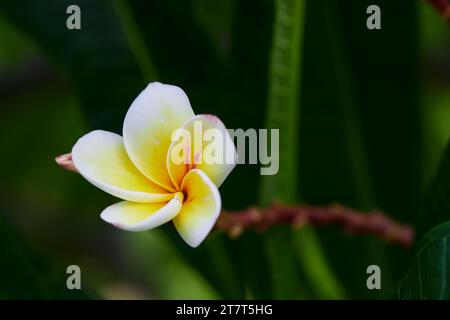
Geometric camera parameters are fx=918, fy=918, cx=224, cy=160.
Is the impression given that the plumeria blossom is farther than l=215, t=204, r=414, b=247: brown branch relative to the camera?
No

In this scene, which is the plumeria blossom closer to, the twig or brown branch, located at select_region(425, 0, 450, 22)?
the twig

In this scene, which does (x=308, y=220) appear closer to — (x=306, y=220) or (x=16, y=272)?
(x=306, y=220)

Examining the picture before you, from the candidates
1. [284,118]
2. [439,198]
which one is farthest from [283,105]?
[439,198]

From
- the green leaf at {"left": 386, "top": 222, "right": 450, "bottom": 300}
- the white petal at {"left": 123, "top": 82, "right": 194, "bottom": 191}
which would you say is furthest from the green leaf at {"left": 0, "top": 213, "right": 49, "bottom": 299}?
the green leaf at {"left": 386, "top": 222, "right": 450, "bottom": 300}

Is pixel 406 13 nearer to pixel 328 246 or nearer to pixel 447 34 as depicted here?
→ pixel 328 246

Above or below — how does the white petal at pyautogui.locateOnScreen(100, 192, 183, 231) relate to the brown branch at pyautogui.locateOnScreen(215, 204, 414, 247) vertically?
above

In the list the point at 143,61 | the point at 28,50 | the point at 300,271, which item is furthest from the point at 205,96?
the point at 28,50

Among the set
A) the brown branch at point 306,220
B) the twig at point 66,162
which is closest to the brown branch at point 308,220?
the brown branch at point 306,220
